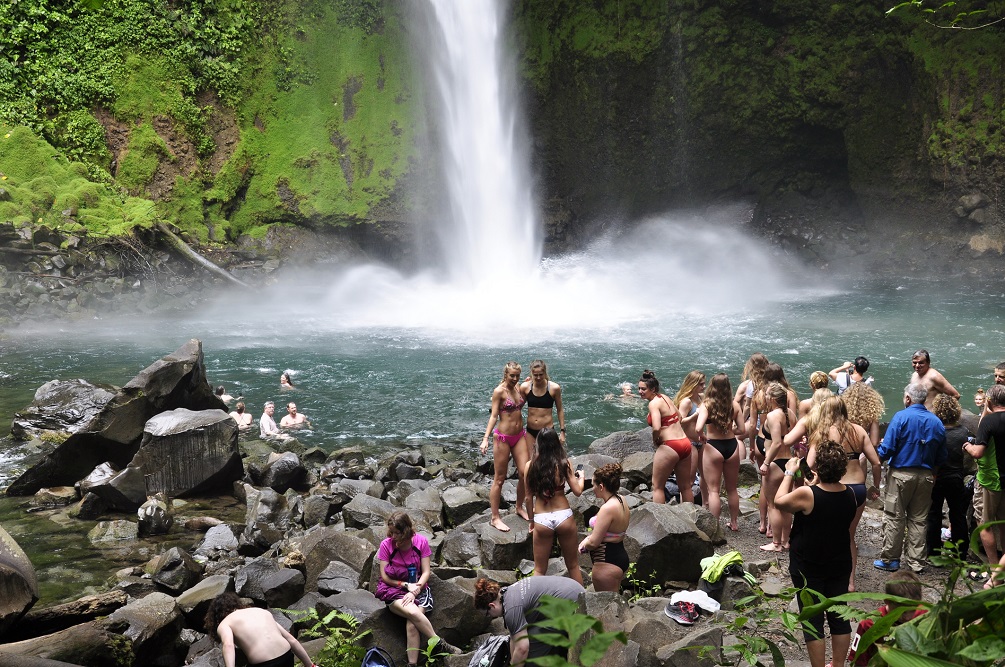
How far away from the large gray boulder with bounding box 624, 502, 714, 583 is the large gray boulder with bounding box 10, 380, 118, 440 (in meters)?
11.1

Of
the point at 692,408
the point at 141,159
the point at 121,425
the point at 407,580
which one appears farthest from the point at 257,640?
the point at 141,159

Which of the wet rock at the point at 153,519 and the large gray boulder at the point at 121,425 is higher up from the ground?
the large gray boulder at the point at 121,425

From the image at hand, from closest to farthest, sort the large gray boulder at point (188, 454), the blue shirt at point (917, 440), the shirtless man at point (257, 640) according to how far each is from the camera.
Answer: the shirtless man at point (257, 640) < the blue shirt at point (917, 440) < the large gray boulder at point (188, 454)

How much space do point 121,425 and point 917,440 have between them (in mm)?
11120

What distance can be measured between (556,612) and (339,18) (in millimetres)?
37089

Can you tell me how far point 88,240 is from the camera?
26.6 metres

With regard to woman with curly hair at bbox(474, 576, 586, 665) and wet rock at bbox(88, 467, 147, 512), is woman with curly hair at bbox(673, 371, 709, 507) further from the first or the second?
wet rock at bbox(88, 467, 147, 512)

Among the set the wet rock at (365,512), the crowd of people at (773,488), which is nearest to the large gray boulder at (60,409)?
the wet rock at (365,512)

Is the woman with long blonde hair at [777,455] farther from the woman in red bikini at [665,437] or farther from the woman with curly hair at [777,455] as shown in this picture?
the woman in red bikini at [665,437]

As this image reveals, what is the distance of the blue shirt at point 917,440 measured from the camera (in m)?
6.60

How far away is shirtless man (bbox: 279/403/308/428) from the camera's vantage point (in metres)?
15.1

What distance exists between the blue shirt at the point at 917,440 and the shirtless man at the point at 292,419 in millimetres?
11341

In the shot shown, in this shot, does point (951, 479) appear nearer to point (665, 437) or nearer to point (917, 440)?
point (917, 440)

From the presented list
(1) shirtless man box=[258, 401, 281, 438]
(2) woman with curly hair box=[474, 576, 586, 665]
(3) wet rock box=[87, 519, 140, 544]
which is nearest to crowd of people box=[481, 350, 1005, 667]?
(2) woman with curly hair box=[474, 576, 586, 665]
